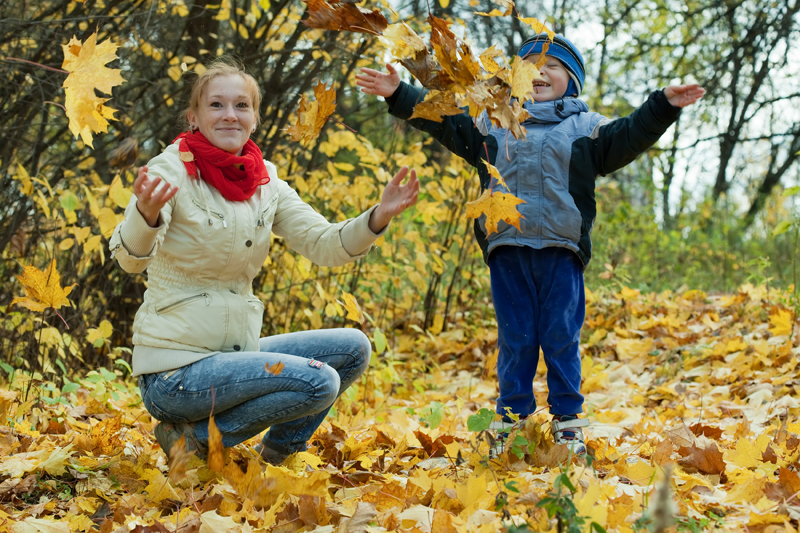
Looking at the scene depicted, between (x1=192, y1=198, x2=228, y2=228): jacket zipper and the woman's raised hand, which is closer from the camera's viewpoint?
the woman's raised hand

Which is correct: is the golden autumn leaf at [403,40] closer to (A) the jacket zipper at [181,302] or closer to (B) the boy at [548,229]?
(B) the boy at [548,229]

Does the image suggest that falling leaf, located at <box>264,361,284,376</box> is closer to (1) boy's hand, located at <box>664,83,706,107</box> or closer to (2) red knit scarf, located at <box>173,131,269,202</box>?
(2) red knit scarf, located at <box>173,131,269,202</box>

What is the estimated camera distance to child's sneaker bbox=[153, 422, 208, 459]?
81.8 inches

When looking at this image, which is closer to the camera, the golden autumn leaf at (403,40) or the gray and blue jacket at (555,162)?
the golden autumn leaf at (403,40)

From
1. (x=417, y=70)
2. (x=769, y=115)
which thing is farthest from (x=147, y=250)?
(x=769, y=115)

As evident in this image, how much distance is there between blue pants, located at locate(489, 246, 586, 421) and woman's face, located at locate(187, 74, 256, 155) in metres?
1.04

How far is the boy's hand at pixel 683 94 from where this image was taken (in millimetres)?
2234

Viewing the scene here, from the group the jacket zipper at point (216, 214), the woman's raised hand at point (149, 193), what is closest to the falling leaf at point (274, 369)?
the jacket zipper at point (216, 214)

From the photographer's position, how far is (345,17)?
5.78 ft

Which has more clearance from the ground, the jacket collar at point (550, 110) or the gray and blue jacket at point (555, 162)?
the jacket collar at point (550, 110)

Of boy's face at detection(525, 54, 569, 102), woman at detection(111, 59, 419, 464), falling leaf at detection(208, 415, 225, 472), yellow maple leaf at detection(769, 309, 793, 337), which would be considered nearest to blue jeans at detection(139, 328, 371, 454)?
woman at detection(111, 59, 419, 464)

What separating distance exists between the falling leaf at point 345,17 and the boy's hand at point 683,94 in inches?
42.0

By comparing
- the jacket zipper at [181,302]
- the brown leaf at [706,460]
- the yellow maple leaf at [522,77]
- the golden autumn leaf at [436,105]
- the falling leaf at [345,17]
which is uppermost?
the falling leaf at [345,17]

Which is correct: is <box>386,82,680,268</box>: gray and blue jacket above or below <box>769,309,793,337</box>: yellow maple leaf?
above
